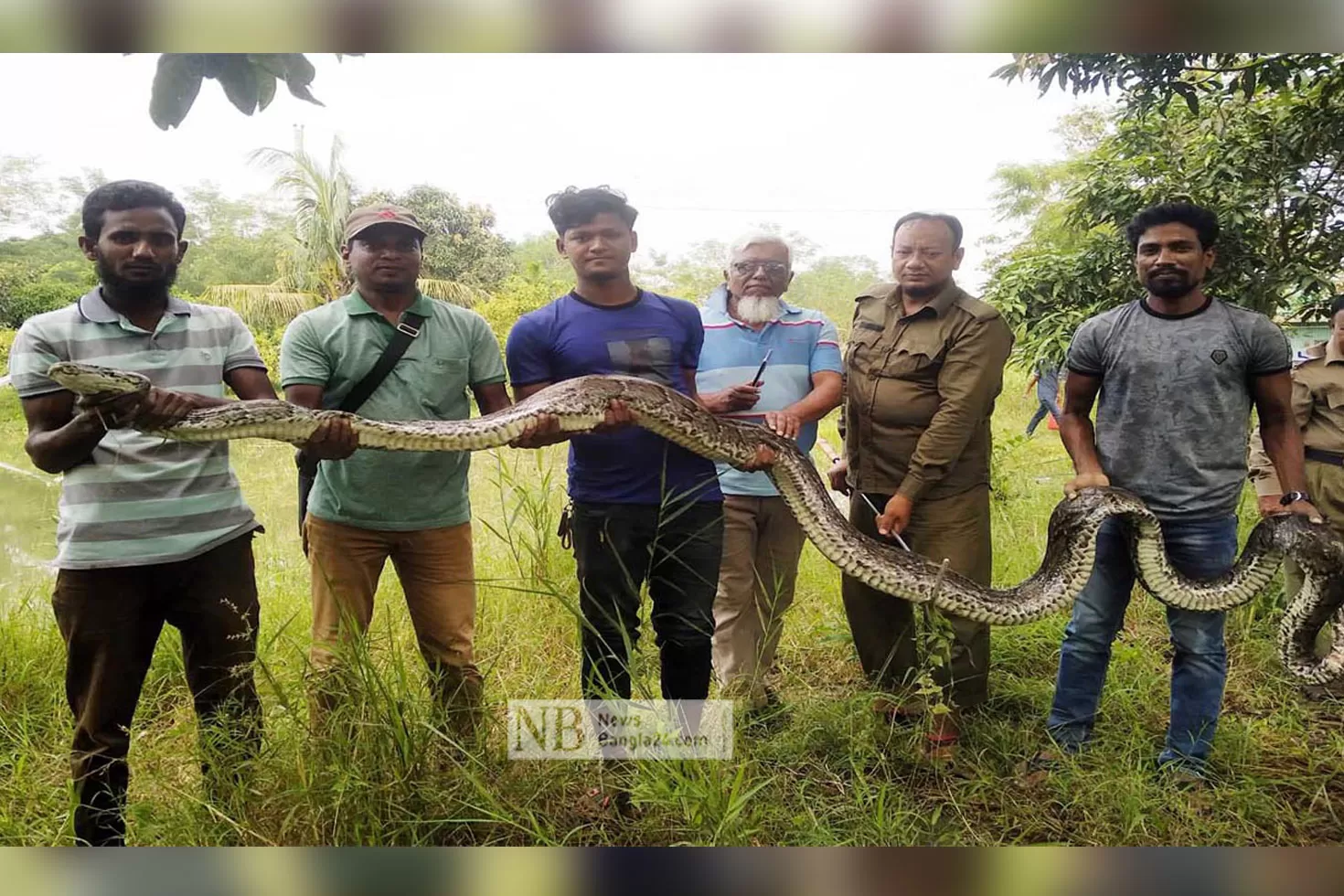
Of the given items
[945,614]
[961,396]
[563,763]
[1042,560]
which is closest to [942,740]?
[945,614]

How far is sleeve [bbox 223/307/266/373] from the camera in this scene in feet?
6.78

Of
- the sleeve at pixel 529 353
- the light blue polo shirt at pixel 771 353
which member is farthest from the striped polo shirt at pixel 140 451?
the light blue polo shirt at pixel 771 353

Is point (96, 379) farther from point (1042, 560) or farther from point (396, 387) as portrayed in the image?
point (1042, 560)

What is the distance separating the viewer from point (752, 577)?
97.5 inches

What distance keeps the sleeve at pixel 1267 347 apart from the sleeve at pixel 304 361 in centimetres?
273

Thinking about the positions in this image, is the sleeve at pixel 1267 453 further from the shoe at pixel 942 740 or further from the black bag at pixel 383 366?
the black bag at pixel 383 366

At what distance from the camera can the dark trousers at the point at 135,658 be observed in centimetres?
205

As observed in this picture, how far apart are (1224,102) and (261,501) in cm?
322

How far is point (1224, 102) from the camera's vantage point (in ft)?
7.26

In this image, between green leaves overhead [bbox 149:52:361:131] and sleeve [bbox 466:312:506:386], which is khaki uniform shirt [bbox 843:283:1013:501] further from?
green leaves overhead [bbox 149:52:361:131]

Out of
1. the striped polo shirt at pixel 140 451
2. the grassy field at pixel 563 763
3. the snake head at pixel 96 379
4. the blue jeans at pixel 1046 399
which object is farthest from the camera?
the blue jeans at pixel 1046 399

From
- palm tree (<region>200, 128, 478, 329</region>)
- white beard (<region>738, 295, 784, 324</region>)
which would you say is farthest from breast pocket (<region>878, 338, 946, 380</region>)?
palm tree (<region>200, 128, 478, 329</region>)
